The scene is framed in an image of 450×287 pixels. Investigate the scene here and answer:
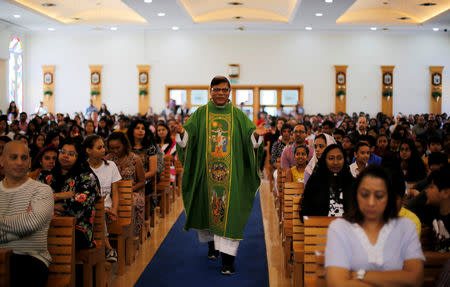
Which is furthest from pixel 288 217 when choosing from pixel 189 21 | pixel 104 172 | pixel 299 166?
pixel 189 21

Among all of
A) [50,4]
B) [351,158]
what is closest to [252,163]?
[351,158]

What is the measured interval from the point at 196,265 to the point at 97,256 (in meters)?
1.50

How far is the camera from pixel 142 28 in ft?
68.3

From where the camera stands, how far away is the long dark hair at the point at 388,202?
2471 millimetres

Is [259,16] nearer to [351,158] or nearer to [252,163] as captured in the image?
[351,158]

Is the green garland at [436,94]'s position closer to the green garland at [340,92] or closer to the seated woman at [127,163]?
the green garland at [340,92]

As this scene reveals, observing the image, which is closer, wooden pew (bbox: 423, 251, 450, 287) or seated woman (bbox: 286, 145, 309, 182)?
wooden pew (bbox: 423, 251, 450, 287)

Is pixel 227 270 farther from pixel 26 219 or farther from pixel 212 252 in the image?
pixel 26 219

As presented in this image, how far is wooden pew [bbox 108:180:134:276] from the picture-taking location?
476 cm

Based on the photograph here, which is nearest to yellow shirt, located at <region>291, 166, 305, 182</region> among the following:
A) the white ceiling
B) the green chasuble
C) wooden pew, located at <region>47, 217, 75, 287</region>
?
the green chasuble

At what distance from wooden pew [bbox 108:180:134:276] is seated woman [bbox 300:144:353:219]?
6.21 feet

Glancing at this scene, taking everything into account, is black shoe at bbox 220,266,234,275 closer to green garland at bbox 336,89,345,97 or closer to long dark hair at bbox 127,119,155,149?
long dark hair at bbox 127,119,155,149

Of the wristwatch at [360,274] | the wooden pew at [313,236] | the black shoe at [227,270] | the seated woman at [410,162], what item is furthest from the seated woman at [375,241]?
the seated woman at [410,162]

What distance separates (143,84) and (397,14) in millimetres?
11161
